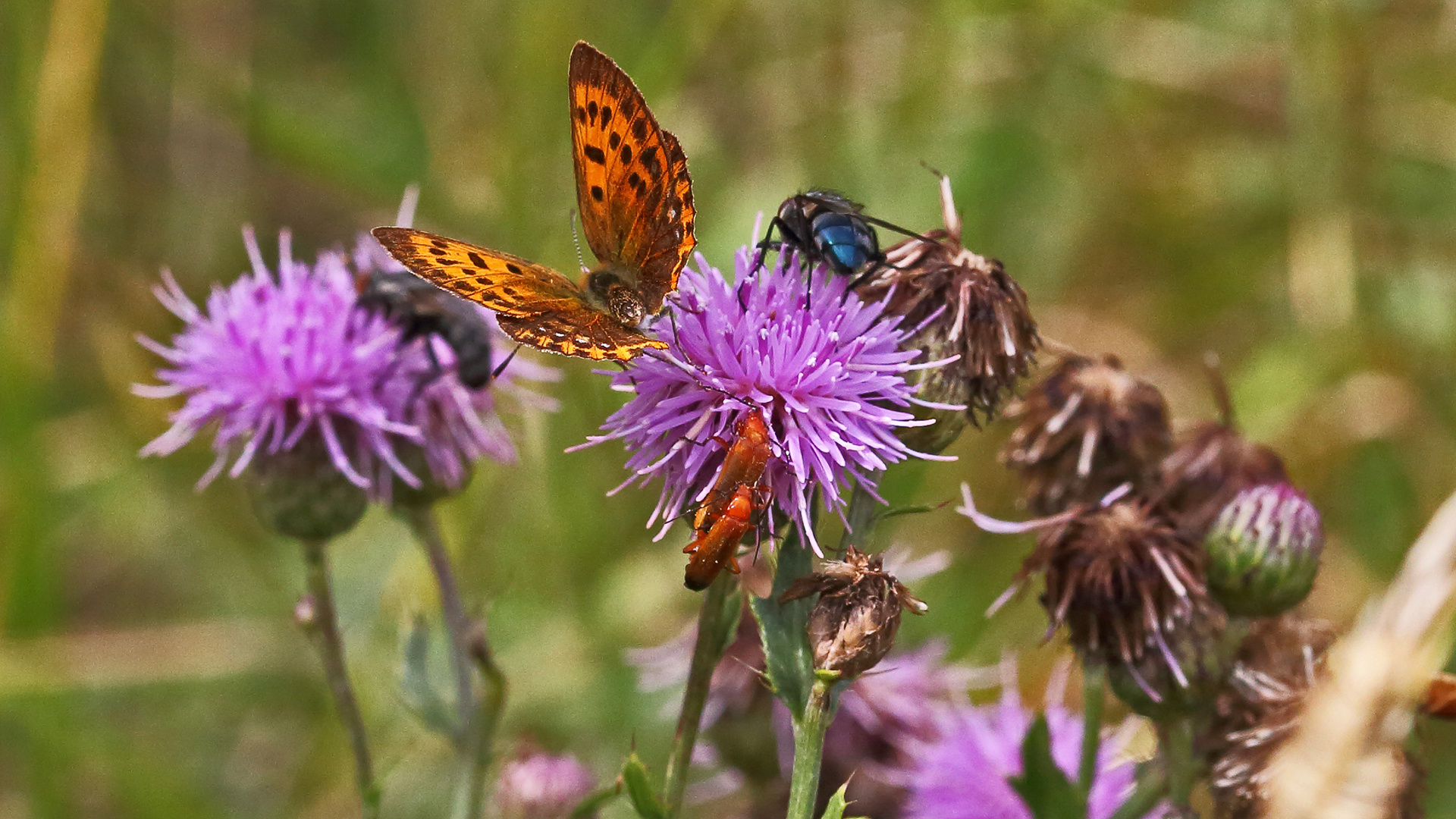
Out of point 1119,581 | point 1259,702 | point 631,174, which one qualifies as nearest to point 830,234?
point 631,174

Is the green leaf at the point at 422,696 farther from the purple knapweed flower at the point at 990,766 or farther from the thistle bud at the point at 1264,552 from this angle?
the thistle bud at the point at 1264,552

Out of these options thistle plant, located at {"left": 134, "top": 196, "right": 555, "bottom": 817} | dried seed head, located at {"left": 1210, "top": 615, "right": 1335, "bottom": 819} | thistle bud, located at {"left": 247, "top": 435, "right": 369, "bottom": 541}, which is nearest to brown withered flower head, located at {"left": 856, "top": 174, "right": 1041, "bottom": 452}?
dried seed head, located at {"left": 1210, "top": 615, "right": 1335, "bottom": 819}

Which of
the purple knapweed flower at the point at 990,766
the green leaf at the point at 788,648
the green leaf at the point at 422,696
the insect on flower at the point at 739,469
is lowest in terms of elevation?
the purple knapweed flower at the point at 990,766

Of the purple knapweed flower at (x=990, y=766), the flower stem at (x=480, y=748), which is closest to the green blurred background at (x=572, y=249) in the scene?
the purple knapweed flower at (x=990, y=766)

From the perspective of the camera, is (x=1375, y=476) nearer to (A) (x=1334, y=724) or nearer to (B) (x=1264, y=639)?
(B) (x=1264, y=639)

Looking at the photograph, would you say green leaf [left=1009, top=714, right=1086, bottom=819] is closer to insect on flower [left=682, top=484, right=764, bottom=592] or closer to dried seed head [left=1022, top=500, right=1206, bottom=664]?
dried seed head [left=1022, top=500, right=1206, bottom=664]

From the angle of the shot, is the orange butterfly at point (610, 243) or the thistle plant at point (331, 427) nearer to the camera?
the orange butterfly at point (610, 243)

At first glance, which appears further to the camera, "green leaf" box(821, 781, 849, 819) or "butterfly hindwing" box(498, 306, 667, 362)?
"butterfly hindwing" box(498, 306, 667, 362)
